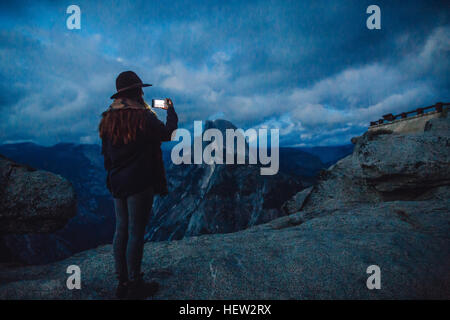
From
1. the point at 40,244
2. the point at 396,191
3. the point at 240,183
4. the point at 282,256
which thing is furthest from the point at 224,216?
the point at 40,244

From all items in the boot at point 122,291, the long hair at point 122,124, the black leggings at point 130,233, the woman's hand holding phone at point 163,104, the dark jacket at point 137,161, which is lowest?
the boot at point 122,291

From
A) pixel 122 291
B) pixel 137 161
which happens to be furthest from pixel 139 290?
pixel 137 161

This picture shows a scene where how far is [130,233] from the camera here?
2.85 m

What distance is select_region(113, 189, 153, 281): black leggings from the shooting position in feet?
9.35

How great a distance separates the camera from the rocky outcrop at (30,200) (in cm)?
619

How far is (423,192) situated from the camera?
8.70m

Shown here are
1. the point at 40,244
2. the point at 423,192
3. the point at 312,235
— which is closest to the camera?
the point at 312,235

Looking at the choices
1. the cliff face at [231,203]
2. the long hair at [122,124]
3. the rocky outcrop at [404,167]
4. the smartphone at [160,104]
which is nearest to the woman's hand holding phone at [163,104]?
the smartphone at [160,104]

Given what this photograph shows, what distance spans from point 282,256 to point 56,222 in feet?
23.6

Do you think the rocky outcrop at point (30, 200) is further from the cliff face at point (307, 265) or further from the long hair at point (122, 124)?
the long hair at point (122, 124)

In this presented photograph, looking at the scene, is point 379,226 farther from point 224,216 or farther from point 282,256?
point 224,216

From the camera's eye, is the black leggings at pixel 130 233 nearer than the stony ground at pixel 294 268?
Yes

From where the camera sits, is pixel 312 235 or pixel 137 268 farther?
pixel 312 235

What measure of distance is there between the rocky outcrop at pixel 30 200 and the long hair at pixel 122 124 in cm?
542
